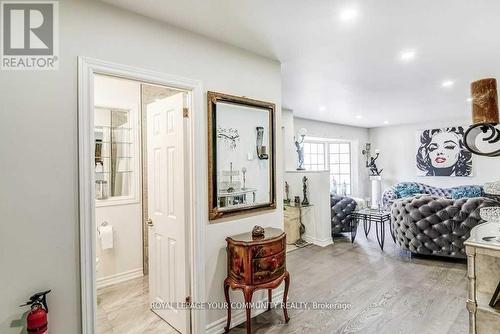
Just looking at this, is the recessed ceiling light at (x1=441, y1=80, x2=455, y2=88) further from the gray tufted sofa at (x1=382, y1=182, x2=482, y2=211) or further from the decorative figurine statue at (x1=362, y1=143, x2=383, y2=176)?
the decorative figurine statue at (x1=362, y1=143, x2=383, y2=176)

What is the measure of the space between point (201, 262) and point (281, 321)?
97 cm

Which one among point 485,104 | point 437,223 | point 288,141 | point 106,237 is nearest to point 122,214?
point 106,237

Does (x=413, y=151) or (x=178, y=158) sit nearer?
(x=178, y=158)

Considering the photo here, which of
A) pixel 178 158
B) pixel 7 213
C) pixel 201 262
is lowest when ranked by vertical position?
pixel 201 262

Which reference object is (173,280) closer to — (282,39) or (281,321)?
(281,321)

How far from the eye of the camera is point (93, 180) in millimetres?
1695

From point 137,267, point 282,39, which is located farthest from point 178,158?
point 137,267

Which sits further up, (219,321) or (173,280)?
(173,280)

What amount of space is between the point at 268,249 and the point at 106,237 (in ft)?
6.89

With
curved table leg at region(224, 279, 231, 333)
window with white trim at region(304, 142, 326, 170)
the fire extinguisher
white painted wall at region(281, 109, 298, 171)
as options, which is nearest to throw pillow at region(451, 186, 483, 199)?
window with white trim at region(304, 142, 326, 170)

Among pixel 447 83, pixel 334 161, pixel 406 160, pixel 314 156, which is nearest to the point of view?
pixel 447 83

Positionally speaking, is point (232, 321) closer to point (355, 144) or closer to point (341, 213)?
point (341, 213)

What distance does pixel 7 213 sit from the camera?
1.46 m

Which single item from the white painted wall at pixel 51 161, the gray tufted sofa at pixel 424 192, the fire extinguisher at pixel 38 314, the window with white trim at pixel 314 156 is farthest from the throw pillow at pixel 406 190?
the fire extinguisher at pixel 38 314
